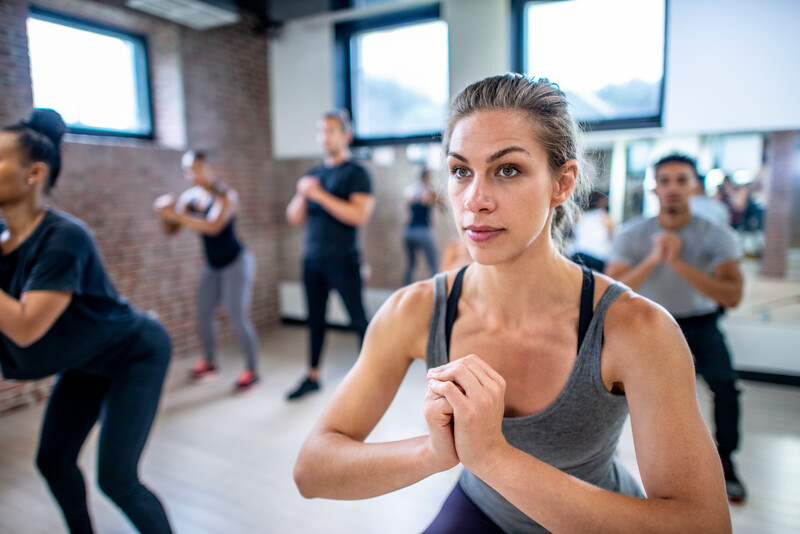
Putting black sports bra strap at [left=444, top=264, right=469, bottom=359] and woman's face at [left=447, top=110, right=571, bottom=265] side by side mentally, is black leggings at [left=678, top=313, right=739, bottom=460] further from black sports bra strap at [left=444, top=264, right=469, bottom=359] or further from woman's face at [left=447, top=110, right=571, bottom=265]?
woman's face at [left=447, top=110, right=571, bottom=265]

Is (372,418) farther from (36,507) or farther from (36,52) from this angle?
(36,52)

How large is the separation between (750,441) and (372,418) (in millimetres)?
2526

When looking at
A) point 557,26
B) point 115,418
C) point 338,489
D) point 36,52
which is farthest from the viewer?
point 557,26

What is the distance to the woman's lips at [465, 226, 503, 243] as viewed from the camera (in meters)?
0.94

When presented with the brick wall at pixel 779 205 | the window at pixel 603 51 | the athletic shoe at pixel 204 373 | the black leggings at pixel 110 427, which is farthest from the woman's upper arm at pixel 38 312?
the brick wall at pixel 779 205

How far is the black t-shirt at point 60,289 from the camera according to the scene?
4.66 ft

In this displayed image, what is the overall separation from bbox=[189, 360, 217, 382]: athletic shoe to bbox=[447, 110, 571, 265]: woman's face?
319 centimetres

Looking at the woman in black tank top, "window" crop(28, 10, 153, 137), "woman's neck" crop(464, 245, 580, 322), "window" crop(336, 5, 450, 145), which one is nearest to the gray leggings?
the woman in black tank top

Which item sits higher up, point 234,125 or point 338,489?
point 234,125

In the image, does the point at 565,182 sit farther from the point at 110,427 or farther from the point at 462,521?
the point at 110,427

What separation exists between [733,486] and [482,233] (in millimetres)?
1956

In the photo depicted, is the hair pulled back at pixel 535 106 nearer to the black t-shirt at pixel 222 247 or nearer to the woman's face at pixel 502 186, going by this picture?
the woman's face at pixel 502 186

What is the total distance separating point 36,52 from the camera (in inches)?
126

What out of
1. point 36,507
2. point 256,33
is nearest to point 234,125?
point 256,33
